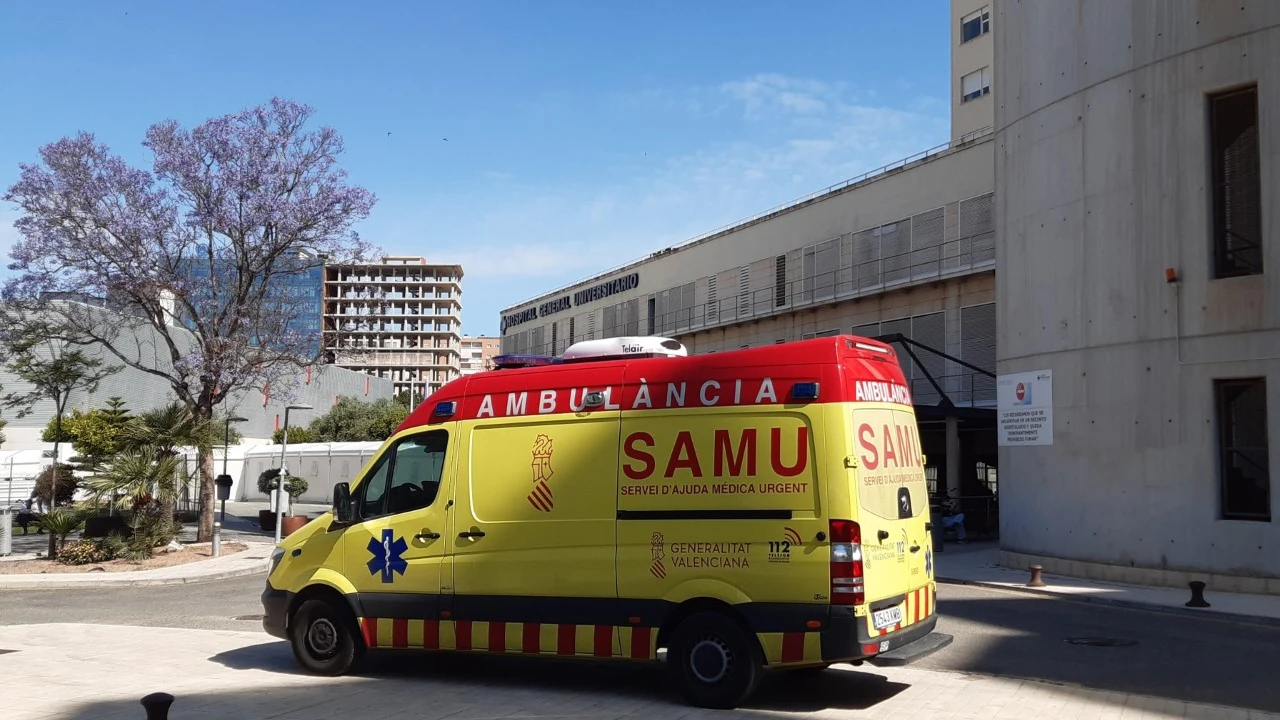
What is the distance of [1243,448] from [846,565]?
11.4m

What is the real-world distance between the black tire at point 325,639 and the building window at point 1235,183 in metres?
13.6

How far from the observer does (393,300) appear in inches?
5876

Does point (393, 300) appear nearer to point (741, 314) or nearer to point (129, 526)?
point (741, 314)

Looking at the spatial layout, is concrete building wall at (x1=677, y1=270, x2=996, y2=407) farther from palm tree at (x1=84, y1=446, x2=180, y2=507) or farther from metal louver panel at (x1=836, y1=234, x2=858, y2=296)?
palm tree at (x1=84, y1=446, x2=180, y2=507)

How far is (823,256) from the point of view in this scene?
4047 centimetres

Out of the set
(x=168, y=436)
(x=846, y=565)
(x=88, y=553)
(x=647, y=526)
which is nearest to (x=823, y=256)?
(x=168, y=436)

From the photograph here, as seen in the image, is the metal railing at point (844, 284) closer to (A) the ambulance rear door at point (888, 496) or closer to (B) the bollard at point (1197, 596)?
(B) the bollard at point (1197, 596)

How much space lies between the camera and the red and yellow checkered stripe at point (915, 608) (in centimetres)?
780

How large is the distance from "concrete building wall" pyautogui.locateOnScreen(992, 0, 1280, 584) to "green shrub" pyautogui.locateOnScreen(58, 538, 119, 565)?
17.3 meters

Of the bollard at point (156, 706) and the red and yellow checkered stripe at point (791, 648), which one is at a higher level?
the bollard at point (156, 706)

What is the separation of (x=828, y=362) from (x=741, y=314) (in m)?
37.3

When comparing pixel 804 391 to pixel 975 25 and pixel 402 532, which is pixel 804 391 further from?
pixel 975 25

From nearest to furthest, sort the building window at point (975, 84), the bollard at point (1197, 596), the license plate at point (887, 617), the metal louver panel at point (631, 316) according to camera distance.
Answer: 1. the license plate at point (887, 617)
2. the bollard at point (1197, 596)
3. the building window at point (975, 84)
4. the metal louver panel at point (631, 316)

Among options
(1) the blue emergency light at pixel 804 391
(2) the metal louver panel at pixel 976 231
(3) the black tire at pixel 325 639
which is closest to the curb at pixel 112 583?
(3) the black tire at pixel 325 639
